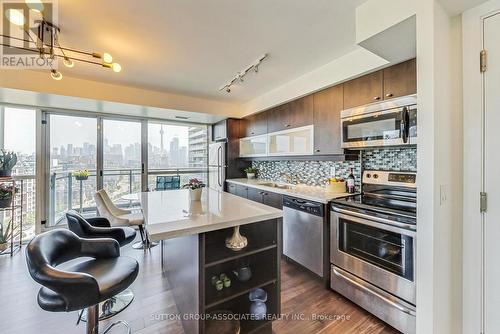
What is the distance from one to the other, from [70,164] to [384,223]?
4894 mm

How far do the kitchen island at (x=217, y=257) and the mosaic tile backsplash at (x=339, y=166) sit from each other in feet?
4.79

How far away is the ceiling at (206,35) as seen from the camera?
66.7 inches

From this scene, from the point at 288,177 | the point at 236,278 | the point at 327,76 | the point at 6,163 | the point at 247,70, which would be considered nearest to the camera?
the point at 236,278

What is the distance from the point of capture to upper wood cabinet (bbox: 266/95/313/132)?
299 cm

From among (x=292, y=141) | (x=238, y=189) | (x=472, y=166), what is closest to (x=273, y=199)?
(x=292, y=141)

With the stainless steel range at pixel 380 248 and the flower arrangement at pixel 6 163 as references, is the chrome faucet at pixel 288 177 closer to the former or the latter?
the stainless steel range at pixel 380 248

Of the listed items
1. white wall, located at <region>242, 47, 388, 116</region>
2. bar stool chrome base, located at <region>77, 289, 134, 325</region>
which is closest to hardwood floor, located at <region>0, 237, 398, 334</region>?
bar stool chrome base, located at <region>77, 289, 134, 325</region>

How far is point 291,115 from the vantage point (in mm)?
3295

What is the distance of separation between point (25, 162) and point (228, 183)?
3416 millimetres

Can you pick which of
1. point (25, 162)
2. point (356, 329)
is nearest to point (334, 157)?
point (356, 329)

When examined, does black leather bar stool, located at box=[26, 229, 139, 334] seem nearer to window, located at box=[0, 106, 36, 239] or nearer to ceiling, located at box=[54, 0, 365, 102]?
ceiling, located at box=[54, 0, 365, 102]

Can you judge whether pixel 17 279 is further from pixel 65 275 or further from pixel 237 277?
pixel 237 277

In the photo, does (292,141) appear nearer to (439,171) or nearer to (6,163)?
(439,171)

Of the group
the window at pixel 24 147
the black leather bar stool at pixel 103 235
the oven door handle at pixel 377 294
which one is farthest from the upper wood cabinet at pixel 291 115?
the window at pixel 24 147
